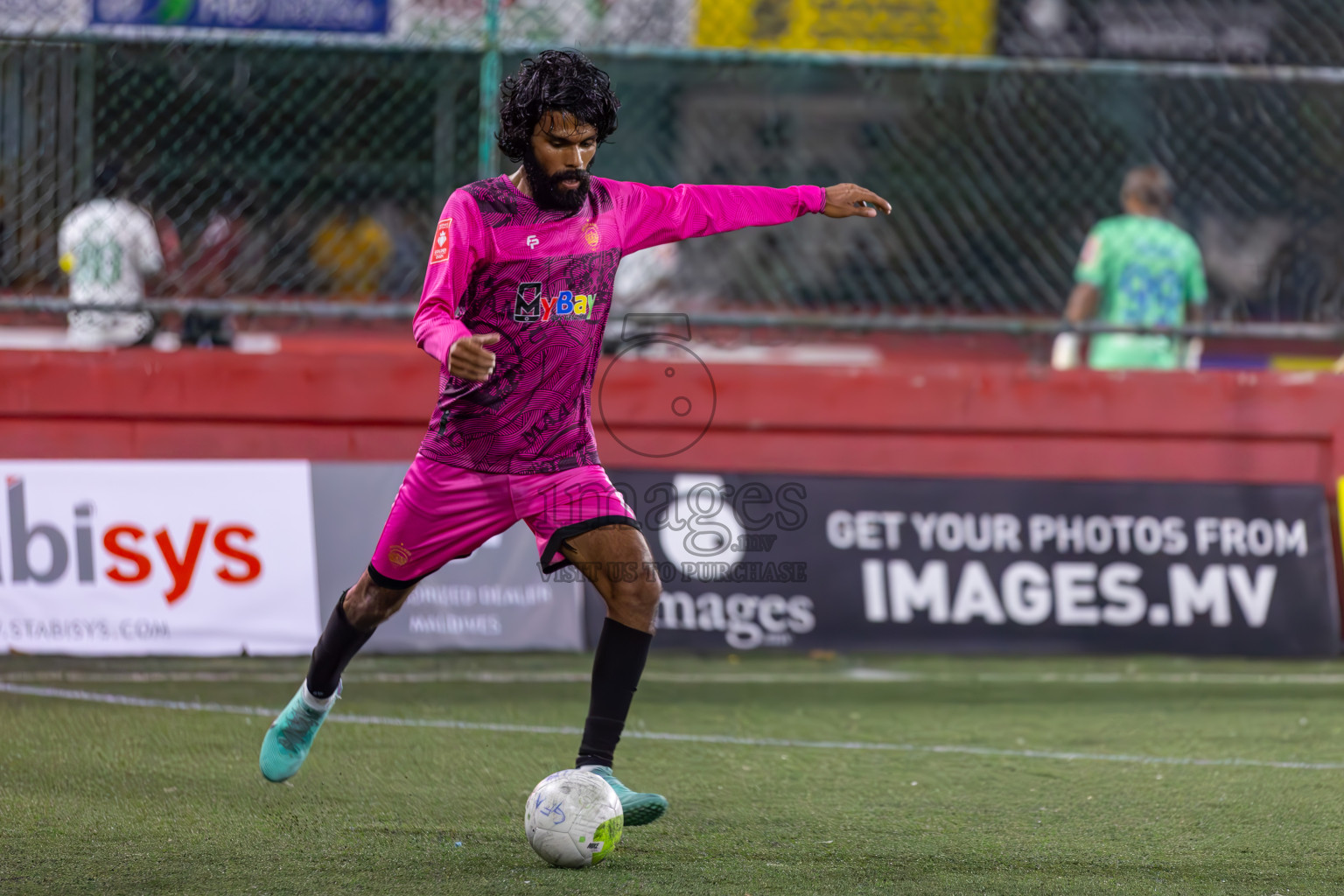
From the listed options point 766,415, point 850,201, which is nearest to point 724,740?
point 850,201

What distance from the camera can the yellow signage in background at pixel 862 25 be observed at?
35.9 ft

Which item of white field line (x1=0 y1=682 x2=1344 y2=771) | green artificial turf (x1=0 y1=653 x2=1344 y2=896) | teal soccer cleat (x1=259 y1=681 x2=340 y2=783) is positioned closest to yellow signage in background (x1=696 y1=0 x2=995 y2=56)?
green artificial turf (x1=0 y1=653 x2=1344 y2=896)

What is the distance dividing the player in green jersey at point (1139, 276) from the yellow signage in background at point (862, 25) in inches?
98.7

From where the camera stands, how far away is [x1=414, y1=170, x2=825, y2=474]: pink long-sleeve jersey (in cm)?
426

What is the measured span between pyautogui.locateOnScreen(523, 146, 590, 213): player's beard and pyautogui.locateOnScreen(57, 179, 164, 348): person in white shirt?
15.0ft

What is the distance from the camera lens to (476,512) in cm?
446

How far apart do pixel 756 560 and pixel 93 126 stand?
162 inches

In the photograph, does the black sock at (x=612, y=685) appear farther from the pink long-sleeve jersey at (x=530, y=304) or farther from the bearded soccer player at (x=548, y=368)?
the pink long-sleeve jersey at (x=530, y=304)

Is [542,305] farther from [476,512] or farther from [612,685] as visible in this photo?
[612,685]

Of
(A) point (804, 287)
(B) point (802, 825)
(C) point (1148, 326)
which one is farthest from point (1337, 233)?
(B) point (802, 825)

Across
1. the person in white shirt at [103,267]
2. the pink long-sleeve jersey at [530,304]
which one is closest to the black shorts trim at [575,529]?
the pink long-sleeve jersey at [530,304]

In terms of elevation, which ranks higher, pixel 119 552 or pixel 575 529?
pixel 575 529

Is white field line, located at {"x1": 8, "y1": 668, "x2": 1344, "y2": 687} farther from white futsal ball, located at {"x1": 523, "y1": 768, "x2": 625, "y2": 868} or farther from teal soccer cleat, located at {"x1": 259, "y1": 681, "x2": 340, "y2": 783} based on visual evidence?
white futsal ball, located at {"x1": 523, "y1": 768, "x2": 625, "y2": 868}

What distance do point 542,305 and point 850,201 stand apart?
96 cm
